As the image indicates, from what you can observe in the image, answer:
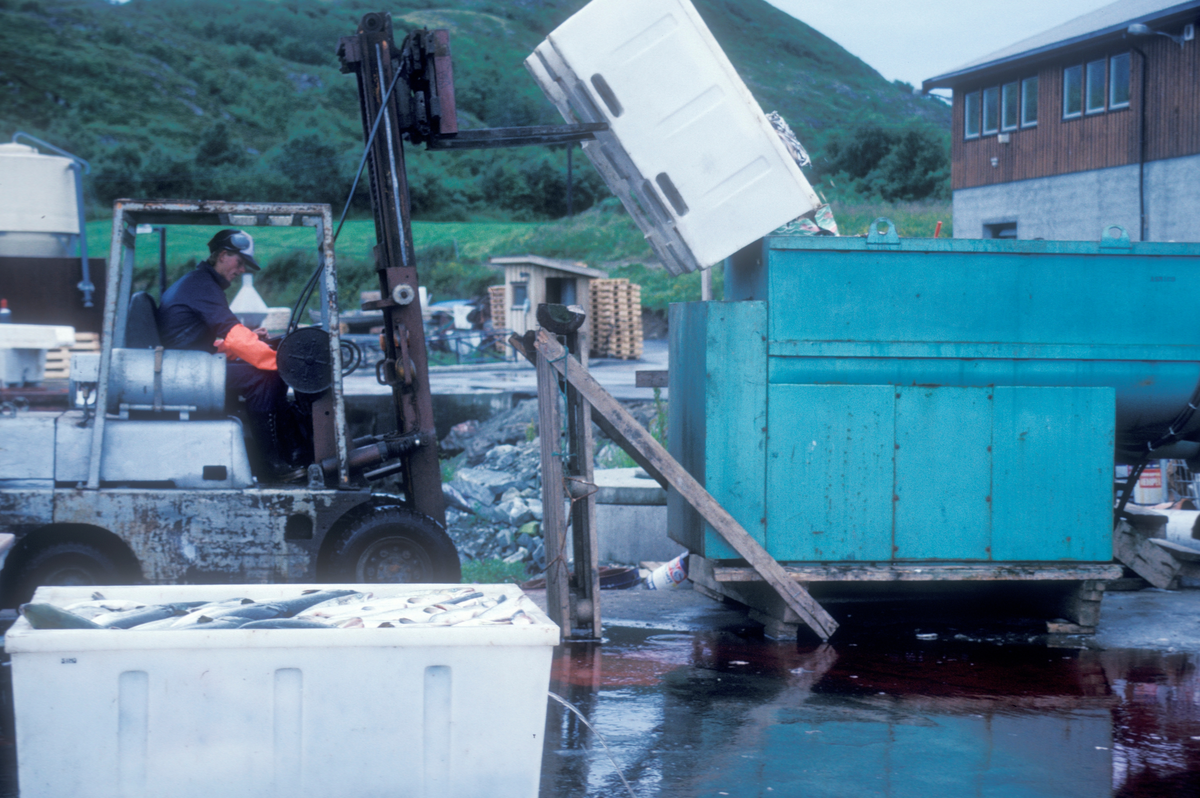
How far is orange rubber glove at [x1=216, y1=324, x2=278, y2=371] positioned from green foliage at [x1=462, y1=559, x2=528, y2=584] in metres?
3.15

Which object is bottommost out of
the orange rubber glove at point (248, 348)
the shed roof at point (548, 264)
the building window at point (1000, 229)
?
the orange rubber glove at point (248, 348)

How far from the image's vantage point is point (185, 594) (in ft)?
12.7

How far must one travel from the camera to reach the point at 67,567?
574 cm

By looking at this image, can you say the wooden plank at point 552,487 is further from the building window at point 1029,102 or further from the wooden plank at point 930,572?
the building window at point 1029,102

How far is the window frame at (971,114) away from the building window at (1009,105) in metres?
0.86

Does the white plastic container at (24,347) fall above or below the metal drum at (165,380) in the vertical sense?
above

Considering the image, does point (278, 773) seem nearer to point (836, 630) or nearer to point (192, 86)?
point (836, 630)

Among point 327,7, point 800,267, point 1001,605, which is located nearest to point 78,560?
point 800,267

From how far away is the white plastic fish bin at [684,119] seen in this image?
595 centimetres

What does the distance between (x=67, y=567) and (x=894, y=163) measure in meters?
63.3

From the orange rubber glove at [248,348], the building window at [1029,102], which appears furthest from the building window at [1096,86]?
the orange rubber glove at [248,348]

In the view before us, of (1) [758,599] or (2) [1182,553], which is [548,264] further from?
(1) [758,599]

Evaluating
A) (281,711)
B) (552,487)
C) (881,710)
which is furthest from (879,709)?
(281,711)

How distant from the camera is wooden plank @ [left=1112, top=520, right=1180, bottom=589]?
298 inches
